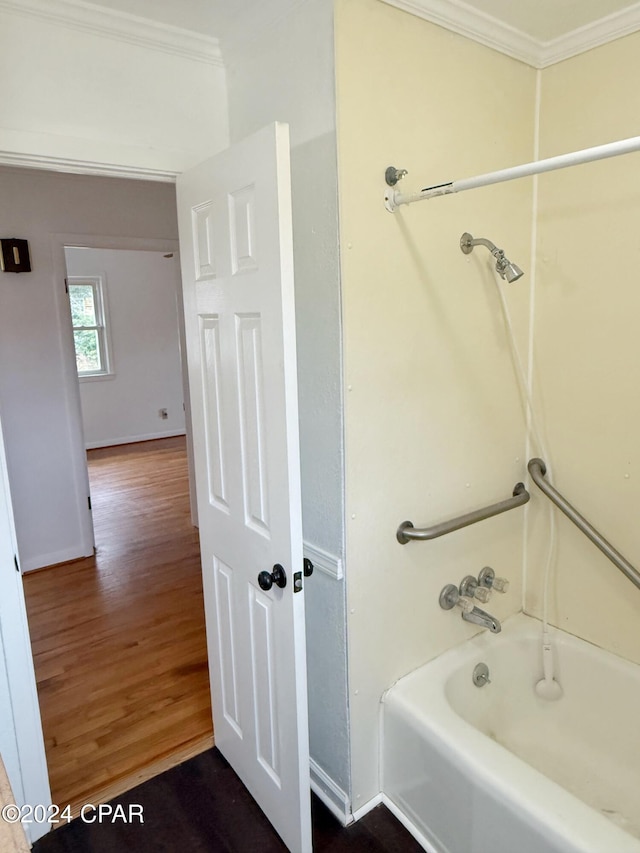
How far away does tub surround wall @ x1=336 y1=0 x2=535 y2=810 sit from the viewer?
151 centimetres

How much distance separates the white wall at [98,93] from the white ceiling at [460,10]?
55 millimetres

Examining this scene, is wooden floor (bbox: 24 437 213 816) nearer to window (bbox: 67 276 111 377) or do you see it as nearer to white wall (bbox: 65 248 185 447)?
white wall (bbox: 65 248 185 447)

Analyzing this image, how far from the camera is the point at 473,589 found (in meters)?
1.94

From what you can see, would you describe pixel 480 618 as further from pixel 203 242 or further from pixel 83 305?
pixel 83 305

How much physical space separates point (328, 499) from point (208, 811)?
110 centimetres

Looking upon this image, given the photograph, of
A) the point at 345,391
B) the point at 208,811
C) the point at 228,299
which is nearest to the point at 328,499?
the point at 345,391

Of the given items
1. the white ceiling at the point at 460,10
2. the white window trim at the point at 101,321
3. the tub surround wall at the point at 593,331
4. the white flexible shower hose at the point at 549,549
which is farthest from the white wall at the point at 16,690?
the white window trim at the point at 101,321

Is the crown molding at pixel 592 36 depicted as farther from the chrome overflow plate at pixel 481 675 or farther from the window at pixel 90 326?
the window at pixel 90 326

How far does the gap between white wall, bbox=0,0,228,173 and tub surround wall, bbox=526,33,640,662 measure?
3.69 ft

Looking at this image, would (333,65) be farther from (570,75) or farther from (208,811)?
(208,811)

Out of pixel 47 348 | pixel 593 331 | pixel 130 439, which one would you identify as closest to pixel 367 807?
pixel 593 331

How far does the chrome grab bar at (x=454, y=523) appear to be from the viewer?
171 centimetres

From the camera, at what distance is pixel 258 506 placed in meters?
1.58

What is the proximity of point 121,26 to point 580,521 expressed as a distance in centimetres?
203
